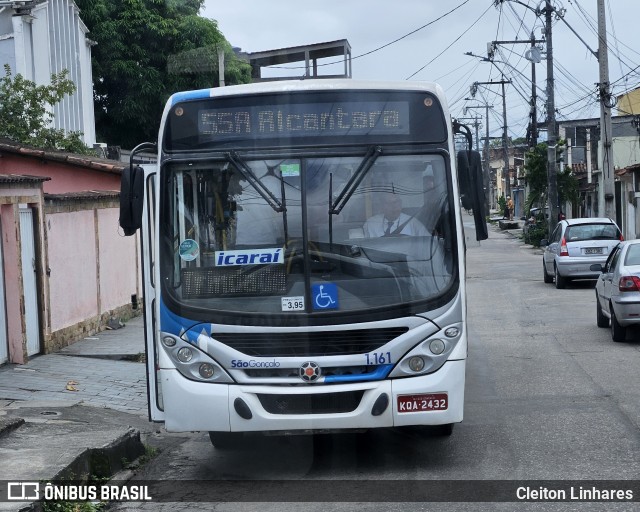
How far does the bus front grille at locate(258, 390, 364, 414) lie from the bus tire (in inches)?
58.7

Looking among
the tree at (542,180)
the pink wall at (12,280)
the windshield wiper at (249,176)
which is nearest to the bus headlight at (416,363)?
the windshield wiper at (249,176)

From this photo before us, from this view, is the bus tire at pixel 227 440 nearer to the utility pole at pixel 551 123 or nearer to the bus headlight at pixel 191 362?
the bus headlight at pixel 191 362

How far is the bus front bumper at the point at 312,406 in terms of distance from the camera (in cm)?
750

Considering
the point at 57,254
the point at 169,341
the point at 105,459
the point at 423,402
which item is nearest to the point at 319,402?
the point at 423,402

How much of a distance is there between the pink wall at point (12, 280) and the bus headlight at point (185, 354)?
6.74m

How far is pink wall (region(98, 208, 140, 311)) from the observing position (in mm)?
18656

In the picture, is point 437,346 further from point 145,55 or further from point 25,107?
point 145,55

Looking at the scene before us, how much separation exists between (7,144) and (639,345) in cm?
1187

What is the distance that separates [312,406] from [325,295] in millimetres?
832

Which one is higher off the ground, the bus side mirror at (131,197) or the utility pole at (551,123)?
the utility pole at (551,123)

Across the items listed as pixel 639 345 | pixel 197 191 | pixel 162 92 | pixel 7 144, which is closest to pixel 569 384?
pixel 639 345

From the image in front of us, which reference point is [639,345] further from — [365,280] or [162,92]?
[162,92]

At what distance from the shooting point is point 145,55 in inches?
1531

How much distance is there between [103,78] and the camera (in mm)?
A: 39500
